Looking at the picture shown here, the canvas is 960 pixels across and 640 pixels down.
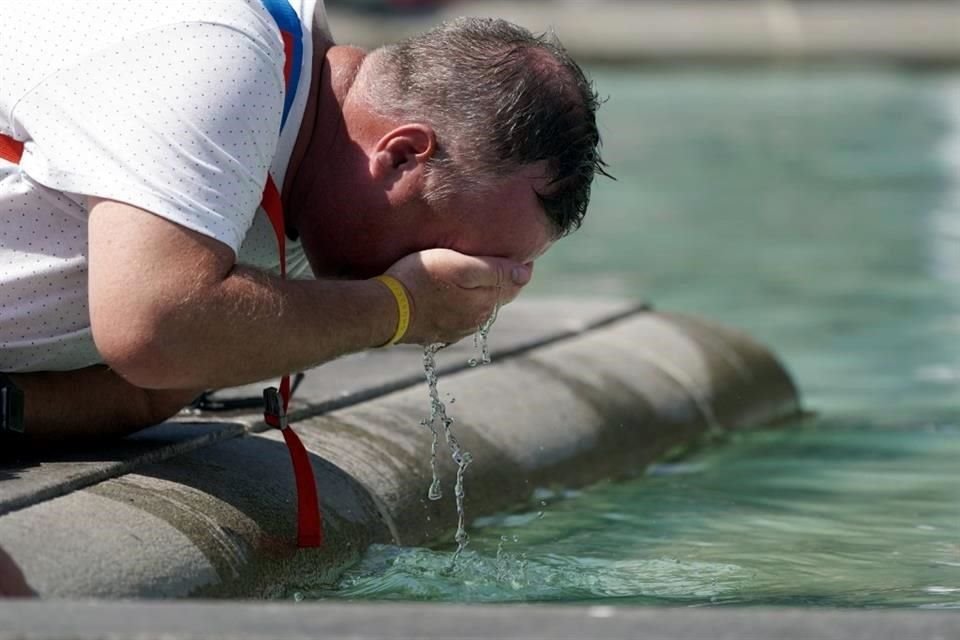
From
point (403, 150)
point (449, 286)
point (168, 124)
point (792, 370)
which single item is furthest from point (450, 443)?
point (792, 370)

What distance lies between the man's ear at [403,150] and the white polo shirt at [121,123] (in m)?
0.21

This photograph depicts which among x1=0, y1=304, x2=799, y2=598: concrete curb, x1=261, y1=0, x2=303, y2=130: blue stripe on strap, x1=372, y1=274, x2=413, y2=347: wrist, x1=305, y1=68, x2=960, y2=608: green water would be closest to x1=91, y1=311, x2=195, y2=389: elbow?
x1=0, y1=304, x2=799, y2=598: concrete curb

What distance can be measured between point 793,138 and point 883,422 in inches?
522

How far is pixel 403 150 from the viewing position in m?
3.44

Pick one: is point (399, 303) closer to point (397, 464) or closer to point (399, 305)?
point (399, 305)

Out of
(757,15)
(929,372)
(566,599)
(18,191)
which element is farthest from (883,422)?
(757,15)

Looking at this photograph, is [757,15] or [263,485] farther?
[757,15]

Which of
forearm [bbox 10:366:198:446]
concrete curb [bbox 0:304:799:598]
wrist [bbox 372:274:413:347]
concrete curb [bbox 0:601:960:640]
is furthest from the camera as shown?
forearm [bbox 10:366:198:446]

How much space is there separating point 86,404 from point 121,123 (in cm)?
76

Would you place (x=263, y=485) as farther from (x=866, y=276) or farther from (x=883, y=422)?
(x=866, y=276)

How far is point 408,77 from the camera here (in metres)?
3.47

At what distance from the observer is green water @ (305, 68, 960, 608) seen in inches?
152

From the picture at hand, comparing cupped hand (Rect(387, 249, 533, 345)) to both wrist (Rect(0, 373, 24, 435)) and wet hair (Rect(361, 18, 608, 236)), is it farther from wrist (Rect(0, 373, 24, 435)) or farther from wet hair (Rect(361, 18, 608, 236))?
Result: wrist (Rect(0, 373, 24, 435))

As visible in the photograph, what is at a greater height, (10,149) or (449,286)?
(10,149)
